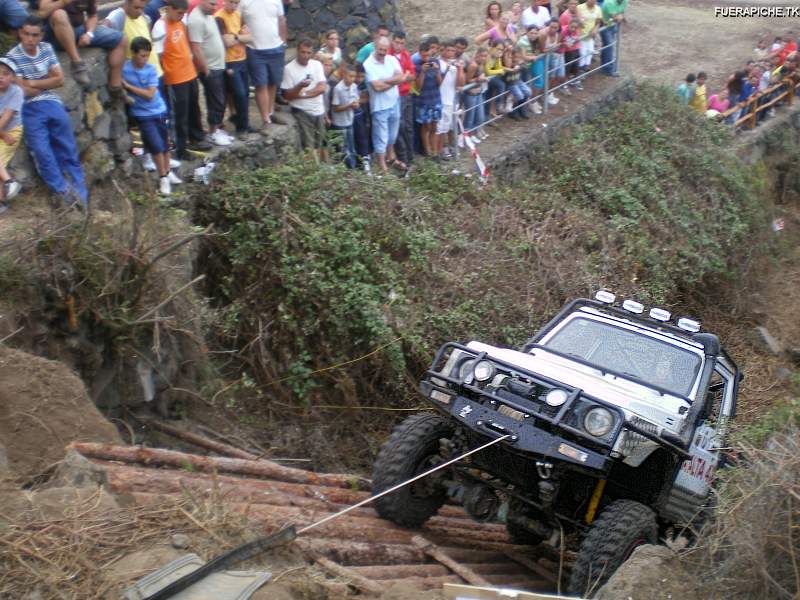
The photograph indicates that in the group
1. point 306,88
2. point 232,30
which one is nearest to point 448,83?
point 306,88

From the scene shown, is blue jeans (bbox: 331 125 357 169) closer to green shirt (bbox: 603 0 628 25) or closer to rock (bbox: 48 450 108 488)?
rock (bbox: 48 450 108 488)

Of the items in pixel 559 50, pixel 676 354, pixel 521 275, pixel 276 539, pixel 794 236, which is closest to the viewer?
pixel 276 539

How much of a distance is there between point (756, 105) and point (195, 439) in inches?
578

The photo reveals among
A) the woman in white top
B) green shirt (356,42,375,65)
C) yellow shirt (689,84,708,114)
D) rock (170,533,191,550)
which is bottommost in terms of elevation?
yellow shirt (689,84,708,114)

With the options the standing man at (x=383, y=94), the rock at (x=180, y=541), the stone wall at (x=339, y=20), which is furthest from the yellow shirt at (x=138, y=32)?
the rock at (x=180, y=541)

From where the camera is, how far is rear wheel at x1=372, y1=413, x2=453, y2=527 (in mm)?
6840

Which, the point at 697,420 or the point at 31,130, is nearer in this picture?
the point at 697,420

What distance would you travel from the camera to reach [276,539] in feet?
17.8

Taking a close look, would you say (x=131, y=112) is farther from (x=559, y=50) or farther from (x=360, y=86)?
(x=559, y=50)

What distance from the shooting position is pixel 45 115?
8.19 m

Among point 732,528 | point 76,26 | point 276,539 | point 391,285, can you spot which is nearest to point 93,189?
point 76,26

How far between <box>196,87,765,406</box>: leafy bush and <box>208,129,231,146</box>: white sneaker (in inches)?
22.4

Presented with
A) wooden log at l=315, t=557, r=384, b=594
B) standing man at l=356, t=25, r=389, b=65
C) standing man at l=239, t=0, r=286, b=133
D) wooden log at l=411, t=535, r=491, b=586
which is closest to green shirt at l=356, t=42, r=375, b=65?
standing man at l=356, t=25, r=389, b=65

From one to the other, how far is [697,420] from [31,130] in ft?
19.7
